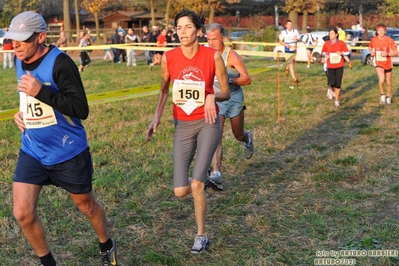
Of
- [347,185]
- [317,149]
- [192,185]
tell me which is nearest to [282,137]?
[317,149]

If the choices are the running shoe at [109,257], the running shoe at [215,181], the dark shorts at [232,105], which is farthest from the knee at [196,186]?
the dark shorts at [232,105]

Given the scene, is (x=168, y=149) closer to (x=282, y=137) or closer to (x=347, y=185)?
(x=282, y=137)

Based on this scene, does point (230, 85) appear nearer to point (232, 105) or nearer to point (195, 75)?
point (232, 105)

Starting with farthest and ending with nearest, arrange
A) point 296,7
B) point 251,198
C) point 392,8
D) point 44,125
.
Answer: point 392,8
point 296,7
point 251,198
point 44,125

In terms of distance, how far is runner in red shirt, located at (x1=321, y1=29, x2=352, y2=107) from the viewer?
12664mm

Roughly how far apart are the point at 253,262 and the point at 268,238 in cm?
54

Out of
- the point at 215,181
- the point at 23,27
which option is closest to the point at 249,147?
the point at 215,181

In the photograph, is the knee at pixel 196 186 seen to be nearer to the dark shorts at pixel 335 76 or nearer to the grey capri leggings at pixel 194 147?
the grey capri leggings at pixel 194 147

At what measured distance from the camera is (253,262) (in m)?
4.59

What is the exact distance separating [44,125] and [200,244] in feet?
5.50

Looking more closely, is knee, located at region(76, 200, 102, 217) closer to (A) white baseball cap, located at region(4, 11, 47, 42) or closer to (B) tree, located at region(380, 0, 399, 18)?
(A) white baseball cap, located at region(4, 11, 47, 42)

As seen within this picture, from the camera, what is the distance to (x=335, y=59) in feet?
41.9

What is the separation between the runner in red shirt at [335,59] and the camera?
41.5ft

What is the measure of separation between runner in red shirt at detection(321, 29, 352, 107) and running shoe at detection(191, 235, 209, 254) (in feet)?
27.5
